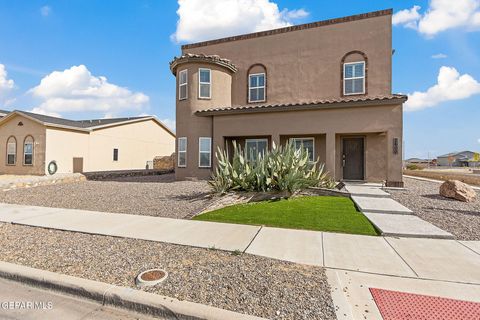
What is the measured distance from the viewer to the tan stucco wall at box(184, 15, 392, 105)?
48.2 ft

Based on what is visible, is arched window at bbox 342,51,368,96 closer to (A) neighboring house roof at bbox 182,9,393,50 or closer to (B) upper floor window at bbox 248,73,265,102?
(A) neighboring house roof at bbox 182,9,393,50

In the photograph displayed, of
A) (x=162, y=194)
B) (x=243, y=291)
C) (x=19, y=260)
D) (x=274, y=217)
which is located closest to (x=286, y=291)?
(x=243, y=291)

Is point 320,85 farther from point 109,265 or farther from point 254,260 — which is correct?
point 109,265

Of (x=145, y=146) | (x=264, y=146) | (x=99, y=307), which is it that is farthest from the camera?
(x=145, y=146)

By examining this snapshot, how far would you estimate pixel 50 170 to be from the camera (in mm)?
20078

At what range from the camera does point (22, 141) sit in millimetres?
20828

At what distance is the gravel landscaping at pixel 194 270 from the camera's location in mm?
3207

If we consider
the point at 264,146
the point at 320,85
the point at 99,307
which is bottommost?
the point at 99,307

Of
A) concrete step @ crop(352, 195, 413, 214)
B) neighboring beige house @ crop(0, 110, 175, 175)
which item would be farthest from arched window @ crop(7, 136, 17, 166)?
concrete step @ crop(352, 195, 413, 214)

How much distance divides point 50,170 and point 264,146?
55.3 ft

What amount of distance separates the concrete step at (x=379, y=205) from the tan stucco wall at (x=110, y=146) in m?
21.9

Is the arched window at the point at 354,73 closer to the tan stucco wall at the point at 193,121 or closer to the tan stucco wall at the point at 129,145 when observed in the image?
the tan stucco wall at the point at 193,121

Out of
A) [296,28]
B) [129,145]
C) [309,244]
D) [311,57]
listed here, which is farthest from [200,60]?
[129,145]

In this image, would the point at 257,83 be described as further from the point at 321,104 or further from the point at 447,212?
the point at 447,212
